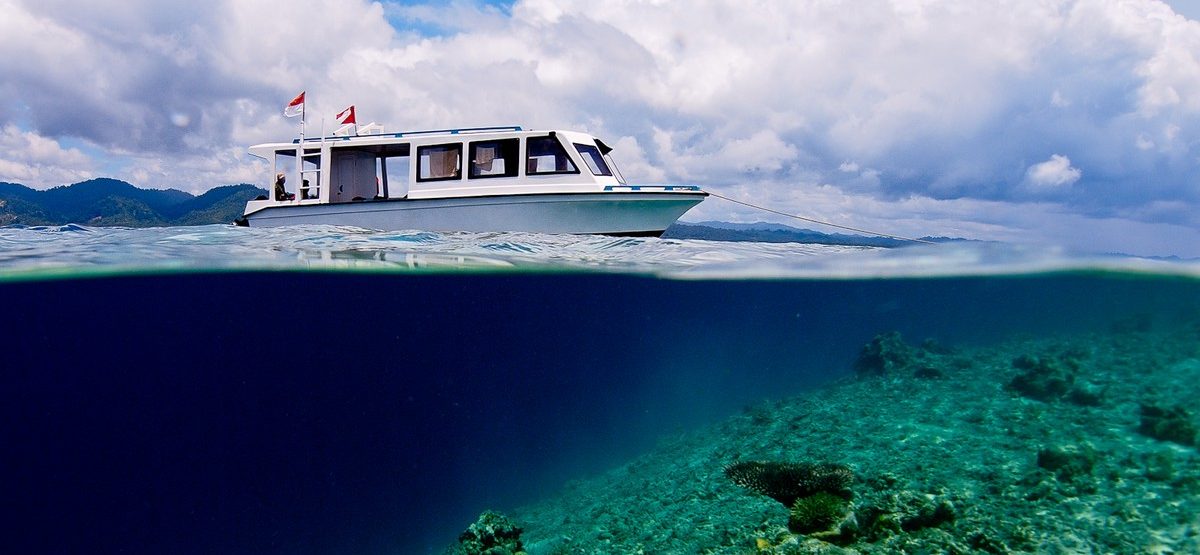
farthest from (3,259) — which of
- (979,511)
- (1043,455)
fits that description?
(1043,455)

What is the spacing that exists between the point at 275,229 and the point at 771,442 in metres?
12.8

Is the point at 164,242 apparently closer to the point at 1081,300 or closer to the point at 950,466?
the point at 950,466

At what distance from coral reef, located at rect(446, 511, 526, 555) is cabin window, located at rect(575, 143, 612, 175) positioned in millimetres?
8070

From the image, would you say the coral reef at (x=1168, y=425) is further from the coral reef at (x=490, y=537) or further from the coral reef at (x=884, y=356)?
the coral reef at (x=490, y=537)

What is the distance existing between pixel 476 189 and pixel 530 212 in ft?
4.94

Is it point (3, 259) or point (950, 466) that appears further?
point (3, 259)

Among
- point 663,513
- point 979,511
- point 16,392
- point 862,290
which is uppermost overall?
point 862,290

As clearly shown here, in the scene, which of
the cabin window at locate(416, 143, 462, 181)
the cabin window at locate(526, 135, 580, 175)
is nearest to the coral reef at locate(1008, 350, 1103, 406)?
the cabin window at locate(526, 135, 580, 175)

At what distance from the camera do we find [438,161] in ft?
49.7

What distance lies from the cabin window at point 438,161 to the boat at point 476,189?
0.08 feet

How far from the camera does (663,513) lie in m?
10.8

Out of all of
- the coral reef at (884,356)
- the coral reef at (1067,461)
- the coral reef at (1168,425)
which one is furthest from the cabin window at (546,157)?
the coral reef at (1168,425)

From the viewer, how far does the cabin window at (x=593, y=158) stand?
14.7m

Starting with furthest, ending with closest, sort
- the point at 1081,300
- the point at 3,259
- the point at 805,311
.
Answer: the point at 805,311, the point at 1081,300, the point at 3,259
